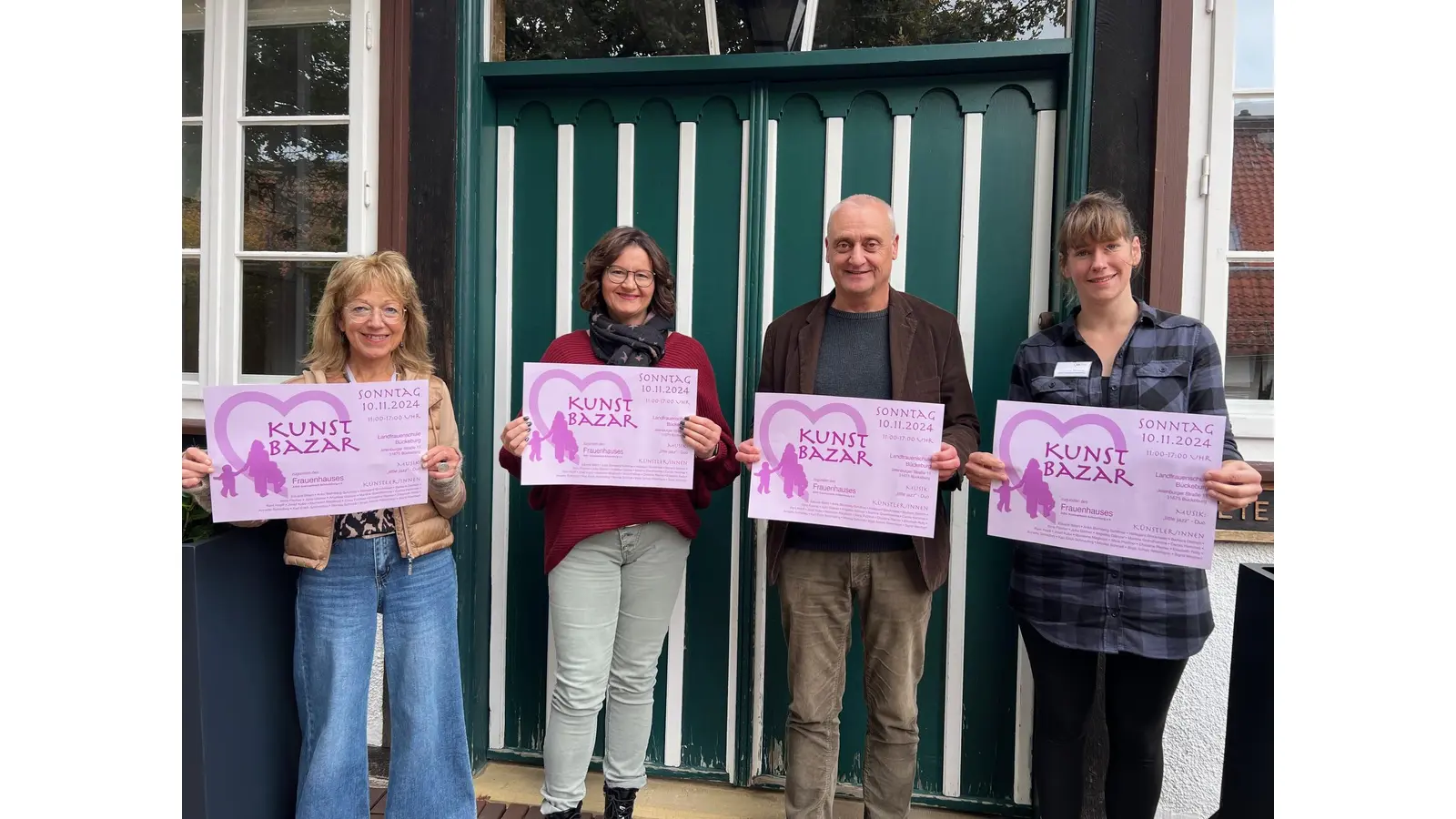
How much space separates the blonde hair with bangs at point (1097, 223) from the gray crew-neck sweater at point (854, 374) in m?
0.54

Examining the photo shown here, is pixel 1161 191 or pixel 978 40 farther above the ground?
pixel 978 40

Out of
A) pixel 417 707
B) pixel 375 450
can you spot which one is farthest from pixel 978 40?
pixel 417 707

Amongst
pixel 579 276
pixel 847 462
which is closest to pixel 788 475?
pixel 847 462

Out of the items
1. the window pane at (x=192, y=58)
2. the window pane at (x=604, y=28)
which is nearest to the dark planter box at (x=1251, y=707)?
the window pane at (x=604, y=28)

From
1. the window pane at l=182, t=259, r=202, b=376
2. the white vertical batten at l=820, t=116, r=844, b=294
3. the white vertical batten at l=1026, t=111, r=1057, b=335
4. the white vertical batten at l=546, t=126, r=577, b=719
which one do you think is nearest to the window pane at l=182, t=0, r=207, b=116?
the window pane at l=182, t=259, r=202, b=376

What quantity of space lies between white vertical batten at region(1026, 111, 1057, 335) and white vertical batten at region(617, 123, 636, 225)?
4.89 feet

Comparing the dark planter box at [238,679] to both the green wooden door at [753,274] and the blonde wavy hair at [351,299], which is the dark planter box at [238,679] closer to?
the blonde wavy hair at [351,299]

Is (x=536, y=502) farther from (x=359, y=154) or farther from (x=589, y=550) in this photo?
(x=359, y=154)

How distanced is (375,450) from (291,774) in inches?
38.5

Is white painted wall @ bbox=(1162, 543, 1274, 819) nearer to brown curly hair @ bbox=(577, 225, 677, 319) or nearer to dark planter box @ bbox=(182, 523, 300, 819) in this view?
brown curly hair @ bbox=(577, 225, 677, 319)

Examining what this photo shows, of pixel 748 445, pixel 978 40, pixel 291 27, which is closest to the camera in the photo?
pixel 748 445

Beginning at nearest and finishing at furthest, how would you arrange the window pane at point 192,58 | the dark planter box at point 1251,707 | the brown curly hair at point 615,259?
1. the dark planter box at point 1251,707
2. the brown curly hair at point 615,259
3. the window pane at point 192,58

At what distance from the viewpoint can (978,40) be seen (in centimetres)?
278

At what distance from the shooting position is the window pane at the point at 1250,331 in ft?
8.59
